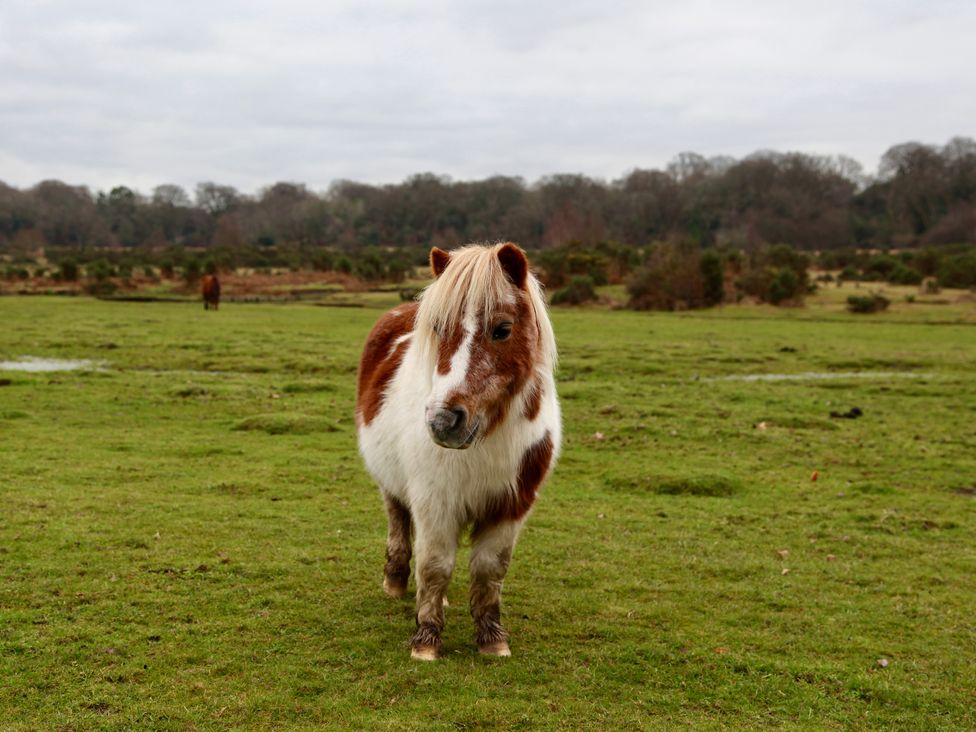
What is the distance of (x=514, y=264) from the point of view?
449cm

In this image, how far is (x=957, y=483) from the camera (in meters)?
9.73

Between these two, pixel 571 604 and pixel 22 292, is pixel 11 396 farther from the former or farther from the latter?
pixel 22 292

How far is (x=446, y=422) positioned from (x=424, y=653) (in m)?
1.62

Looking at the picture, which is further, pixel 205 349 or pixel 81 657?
pixel 205 349

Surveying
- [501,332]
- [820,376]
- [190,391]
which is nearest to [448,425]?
[501,332]

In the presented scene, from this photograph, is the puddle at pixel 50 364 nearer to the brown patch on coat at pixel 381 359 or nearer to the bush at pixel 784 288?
the brown patch on coat at pixel 381 359

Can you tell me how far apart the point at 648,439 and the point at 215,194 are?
115948 mm

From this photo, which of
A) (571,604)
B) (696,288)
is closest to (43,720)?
(571,604)

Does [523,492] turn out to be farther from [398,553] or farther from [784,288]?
[784,288]

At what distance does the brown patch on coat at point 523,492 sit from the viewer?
484 centimetres

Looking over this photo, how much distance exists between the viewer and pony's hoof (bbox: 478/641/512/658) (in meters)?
4.96

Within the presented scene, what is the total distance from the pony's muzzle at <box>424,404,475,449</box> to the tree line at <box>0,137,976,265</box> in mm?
58990

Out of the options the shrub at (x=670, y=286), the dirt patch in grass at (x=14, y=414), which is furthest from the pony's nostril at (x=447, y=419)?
the shrub at (x=670, y=286)

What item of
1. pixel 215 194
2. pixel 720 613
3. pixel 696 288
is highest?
pixel 215 194
